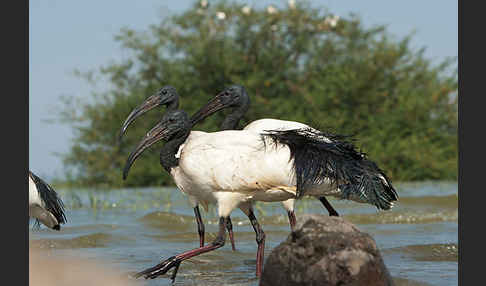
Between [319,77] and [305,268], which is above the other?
[319,77]

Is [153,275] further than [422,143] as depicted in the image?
No

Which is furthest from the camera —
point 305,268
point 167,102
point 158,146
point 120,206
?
point 158,146

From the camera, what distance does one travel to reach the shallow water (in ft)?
22.2

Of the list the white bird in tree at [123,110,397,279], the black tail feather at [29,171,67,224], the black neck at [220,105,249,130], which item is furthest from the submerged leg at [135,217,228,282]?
the black neck at [220,105,249,130]

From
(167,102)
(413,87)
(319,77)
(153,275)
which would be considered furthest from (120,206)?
(413,87)

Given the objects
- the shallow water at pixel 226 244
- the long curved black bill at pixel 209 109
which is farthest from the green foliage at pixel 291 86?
the long curved black bill at pixel 209 109

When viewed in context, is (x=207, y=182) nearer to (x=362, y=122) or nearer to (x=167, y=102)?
(x=167, y=102)

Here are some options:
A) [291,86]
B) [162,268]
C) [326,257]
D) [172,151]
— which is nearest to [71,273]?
[162,268]

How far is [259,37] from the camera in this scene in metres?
19.8

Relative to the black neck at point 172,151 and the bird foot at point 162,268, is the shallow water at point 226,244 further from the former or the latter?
the black neck at point 172,151

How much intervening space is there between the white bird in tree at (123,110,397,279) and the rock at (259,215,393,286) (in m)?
1.39

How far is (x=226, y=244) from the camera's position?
8.70 meters

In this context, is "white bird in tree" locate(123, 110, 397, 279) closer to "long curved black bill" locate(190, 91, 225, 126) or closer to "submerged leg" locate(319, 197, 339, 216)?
"submerged leg" locate(319, 197, 339, 216)

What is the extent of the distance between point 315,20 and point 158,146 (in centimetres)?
505
